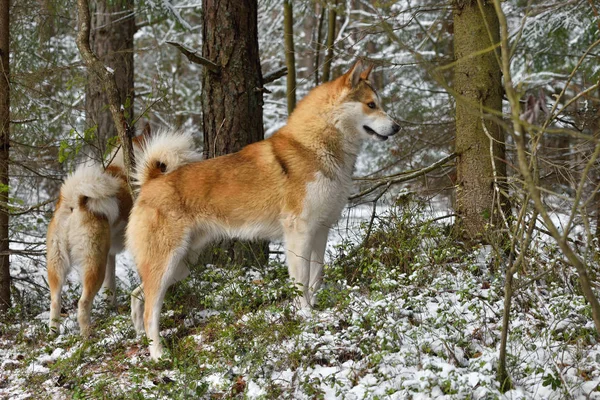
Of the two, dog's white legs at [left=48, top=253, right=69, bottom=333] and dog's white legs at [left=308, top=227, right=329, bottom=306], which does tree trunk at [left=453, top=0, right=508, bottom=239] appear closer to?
dog's white legs at [left=308, top=227, right=329, bottom=306]

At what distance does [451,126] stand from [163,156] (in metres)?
4.13

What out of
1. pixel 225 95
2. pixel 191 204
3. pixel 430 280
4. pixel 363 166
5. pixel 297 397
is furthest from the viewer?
pixel 363 166

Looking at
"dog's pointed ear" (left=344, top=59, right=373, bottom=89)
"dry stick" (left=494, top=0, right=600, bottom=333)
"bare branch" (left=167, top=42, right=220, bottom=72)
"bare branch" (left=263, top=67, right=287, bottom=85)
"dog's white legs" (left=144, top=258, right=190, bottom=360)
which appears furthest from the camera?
"bare branch" (left=263, top=67, right=287, bottom=85)

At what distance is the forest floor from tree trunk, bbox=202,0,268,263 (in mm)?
1535

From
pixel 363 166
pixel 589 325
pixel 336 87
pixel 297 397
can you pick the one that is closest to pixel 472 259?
pixel 589 325

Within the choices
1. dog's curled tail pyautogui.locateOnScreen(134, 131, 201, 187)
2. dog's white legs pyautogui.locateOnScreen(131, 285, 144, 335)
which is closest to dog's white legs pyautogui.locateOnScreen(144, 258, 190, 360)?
dog's white legs pyautogui.locateOnScreen(131, 285, 144, 335)

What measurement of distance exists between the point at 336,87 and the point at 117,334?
111 inches

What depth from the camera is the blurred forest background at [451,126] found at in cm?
324

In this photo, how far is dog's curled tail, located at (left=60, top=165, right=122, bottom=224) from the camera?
582 cm

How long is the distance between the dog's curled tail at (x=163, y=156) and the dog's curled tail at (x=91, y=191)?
44cm

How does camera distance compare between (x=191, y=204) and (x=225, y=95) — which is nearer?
(x=191, y=204)

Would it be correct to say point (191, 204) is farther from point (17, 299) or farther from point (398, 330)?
point (17, 299)

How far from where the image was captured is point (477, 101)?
18.6 ft

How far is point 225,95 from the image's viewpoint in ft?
21.4
